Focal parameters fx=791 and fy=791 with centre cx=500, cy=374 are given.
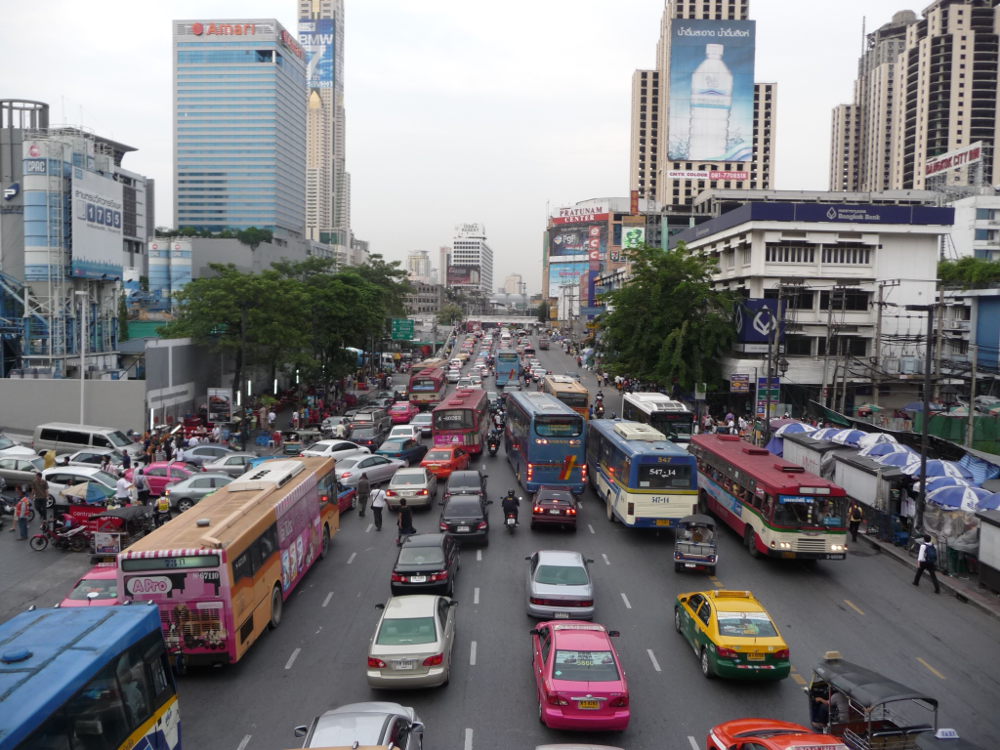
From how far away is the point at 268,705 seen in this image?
13.0m

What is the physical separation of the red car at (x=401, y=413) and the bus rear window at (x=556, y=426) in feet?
68.6

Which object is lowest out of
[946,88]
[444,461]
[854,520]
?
[854,520]

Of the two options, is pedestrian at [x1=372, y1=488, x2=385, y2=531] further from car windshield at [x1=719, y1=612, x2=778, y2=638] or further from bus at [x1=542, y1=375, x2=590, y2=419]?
bus at [x1=542, y1=375, x2=590, y2=419]

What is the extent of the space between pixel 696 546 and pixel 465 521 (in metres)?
6.34

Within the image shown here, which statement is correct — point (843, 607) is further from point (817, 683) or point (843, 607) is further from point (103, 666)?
point (103, 666)

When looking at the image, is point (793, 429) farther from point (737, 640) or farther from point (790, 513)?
point (737, 640)

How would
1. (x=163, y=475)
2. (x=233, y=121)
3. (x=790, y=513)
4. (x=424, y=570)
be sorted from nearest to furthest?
(x=424, y=570) < (x=790, y=513) < (x=163, y=475) < (x=233, y=121)

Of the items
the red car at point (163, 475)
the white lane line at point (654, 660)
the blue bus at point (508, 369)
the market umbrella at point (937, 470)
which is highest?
the blue bus at point (508, 369)

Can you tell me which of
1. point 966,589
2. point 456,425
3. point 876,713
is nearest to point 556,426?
point 456,425

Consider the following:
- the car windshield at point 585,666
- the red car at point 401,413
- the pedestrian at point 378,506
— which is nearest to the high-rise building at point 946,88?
the red car at point 401,413

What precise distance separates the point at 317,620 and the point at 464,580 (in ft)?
13.4

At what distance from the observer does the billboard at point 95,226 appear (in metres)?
51.8

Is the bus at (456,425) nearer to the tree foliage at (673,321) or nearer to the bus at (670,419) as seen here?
the bus at (670,419)

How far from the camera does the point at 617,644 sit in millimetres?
15664
